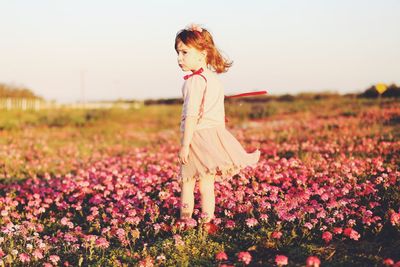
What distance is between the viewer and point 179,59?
5441mm

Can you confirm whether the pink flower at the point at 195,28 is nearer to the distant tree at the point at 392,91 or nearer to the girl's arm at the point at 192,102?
the girl's arm at the point at 192,102

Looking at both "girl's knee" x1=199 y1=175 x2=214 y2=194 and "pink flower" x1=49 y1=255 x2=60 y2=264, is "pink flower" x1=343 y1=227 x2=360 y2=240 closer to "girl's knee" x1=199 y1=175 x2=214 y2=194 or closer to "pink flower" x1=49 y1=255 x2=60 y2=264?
"girl's knee" x1=199 y1=175 x2=214 y2=194

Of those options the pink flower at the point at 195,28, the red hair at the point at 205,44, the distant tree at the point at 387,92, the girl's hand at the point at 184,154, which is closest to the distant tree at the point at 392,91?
the distant tree at the point at 387,92

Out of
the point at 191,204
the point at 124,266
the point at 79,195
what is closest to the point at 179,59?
the point at 191,204

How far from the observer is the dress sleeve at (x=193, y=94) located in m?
5.16

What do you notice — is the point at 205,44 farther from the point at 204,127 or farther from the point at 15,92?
the point at 15,92

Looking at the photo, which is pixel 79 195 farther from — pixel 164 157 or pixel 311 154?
pixel 311 154

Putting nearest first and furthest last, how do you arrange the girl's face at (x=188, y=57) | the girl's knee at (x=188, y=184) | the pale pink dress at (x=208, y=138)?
the pale pink dress at (x=208, y=138) < the girl's face at (x=188, y=57) < the girl's knee at (x=188, y=184)

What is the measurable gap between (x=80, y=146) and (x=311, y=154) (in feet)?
27.5

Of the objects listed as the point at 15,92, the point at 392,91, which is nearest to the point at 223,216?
the point at 392,91

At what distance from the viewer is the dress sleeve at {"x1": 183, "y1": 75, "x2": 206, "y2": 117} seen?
516 cm

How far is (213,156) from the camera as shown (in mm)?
5328

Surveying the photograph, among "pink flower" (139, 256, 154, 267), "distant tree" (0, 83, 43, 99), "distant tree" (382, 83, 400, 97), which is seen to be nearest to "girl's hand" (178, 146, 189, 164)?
"pink flower" (139, 256, 154, 267)

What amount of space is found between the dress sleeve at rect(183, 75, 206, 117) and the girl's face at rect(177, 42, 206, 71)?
18cm
